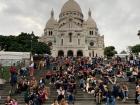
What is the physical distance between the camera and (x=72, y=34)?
139 m

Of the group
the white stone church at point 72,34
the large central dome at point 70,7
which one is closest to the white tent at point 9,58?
the white stone church at point 72,34

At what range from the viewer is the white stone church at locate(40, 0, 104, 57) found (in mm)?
137125

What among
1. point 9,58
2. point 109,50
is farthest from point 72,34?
point 9,58

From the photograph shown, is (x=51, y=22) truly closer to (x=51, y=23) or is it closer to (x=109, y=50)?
(x=51, y=23)

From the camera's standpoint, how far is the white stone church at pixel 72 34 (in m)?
137

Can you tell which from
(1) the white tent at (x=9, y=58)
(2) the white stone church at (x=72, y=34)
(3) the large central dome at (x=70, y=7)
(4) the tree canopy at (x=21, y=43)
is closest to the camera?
(1) the white tent at (x=9, y=58)

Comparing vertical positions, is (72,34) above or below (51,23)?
below

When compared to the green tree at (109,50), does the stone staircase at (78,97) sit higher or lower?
lower

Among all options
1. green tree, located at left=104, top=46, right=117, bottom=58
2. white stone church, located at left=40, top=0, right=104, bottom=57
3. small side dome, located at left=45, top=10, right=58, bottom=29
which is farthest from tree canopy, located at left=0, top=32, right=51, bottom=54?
green tree, located at left=104, top=46, right=117, bottom=58

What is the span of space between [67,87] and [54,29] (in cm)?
12104

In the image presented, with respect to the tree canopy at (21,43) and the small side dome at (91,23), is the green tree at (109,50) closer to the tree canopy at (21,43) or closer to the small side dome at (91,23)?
the small side dome at (91,23)

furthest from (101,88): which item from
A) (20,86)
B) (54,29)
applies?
→ (54,29)

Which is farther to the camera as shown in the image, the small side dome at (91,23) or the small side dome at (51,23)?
the small side dome at (51,23)

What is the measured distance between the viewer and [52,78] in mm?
32438
